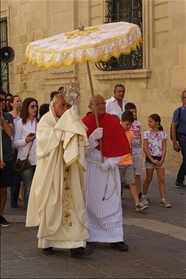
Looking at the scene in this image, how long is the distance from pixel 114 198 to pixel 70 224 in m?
0.65

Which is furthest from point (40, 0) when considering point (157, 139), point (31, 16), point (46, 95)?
point (157, 139)

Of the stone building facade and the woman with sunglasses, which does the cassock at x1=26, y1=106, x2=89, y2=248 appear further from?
the stone building facade

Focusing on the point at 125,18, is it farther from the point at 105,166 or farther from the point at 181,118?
the point at 105,166

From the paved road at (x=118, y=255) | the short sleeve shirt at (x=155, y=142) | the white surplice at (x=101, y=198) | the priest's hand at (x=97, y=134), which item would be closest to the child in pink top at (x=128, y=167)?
the short sleeve shirt at (x=155, y=142)

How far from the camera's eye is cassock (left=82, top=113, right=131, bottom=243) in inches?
262

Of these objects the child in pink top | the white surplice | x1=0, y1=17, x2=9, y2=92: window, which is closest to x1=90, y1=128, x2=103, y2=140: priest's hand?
the white surplice

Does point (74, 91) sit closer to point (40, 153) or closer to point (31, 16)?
point (40, 153)

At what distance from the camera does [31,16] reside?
1733 centimetres

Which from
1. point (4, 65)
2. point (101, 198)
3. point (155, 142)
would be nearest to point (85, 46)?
point (101, 198)

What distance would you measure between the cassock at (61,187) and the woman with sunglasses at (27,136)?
2061 mm

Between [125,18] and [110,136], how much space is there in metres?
7.27

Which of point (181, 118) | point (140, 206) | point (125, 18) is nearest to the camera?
point (140, 206)

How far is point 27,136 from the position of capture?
27.8 feet

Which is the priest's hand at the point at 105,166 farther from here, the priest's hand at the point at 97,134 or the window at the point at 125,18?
the window at the point at 125,18
